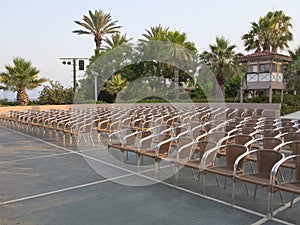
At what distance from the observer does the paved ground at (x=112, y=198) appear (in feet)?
13.1

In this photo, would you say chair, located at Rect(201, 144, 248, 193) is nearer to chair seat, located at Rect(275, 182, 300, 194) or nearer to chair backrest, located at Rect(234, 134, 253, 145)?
chair seat, located at Rect(275, 182, 300, 194)

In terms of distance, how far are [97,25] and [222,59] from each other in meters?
14.2

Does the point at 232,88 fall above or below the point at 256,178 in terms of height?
above

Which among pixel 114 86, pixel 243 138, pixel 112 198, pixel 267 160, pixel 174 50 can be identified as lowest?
pixel 112 198

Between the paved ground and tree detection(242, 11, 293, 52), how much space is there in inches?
979

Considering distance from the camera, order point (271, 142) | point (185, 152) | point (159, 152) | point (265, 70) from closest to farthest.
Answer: point (185, 152) < point (271, 142) < point (159, 152) < point (265, 70)

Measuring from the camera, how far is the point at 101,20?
32.2 m

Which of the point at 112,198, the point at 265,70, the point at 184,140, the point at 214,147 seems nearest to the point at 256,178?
the point at 214,147

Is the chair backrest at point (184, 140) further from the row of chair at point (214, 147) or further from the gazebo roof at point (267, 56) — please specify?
the gazebo roof at point (267, 56)

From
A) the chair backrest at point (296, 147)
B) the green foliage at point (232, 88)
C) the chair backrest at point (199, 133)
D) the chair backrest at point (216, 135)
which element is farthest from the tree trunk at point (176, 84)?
the chair backrest at point (296, 147)

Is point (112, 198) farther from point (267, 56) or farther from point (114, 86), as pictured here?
point (114, 86)

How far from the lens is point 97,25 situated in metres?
32.2

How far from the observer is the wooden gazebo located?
2116 cm

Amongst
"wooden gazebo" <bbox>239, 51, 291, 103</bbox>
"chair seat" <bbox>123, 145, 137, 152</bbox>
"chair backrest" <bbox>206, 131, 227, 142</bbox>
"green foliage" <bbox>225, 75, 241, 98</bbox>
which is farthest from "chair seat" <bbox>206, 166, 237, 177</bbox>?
"green foliage" <bbox>225, 75, 241, 98</bbox>
